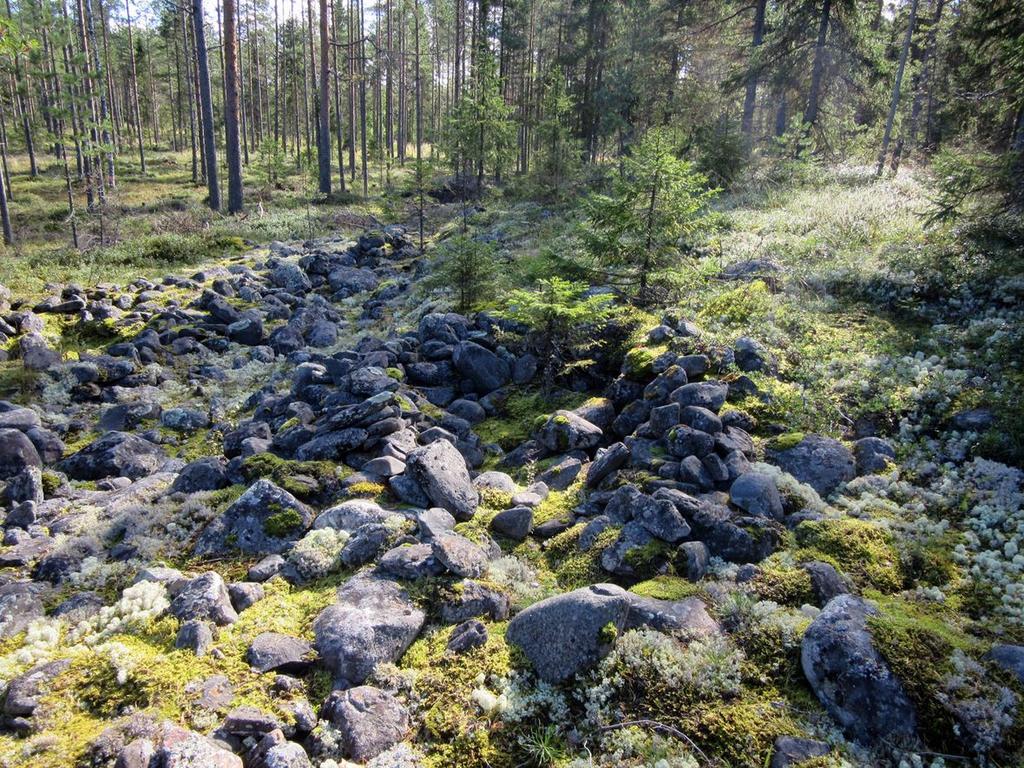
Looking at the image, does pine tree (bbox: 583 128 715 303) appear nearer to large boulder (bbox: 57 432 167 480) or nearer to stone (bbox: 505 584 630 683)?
stone (bbox: 505 584 630 683)

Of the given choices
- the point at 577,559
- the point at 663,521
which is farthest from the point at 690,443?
the point at 577,559

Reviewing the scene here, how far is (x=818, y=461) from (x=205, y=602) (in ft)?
19.3

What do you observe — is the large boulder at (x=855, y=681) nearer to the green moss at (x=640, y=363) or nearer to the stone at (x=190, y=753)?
the stone at (x=190, y=753)

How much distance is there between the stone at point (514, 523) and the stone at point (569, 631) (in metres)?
1.47

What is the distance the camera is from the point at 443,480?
20.6 feet

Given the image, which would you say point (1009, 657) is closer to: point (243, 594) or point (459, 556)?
point (459, 556)

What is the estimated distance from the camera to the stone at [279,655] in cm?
418

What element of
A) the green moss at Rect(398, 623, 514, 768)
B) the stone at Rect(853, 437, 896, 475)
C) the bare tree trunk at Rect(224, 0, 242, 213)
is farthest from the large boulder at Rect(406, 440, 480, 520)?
the bare tree trunk at Rect(224, 0, 242, 213)

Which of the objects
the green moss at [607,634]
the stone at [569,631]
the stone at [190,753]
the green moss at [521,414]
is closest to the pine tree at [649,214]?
the green moss at [521,414]

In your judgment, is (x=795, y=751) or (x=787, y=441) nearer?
(x=795, y=751)

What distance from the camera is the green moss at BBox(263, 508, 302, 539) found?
19.1ft

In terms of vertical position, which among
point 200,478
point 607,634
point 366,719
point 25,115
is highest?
point 25,115

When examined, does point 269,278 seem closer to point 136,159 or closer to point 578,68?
point 578,68

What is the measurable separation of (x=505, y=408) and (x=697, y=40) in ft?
91.0
